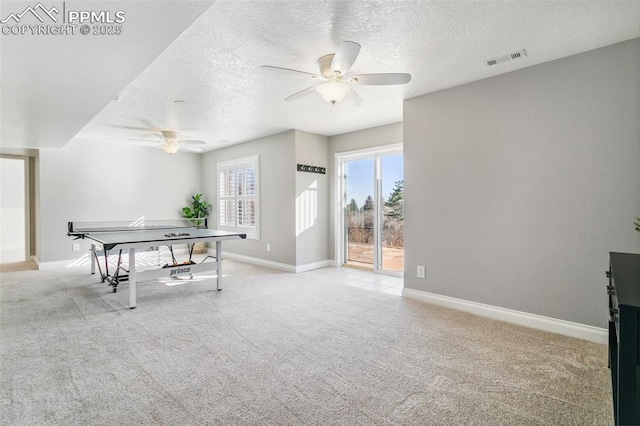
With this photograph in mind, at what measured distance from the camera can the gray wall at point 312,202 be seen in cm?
551

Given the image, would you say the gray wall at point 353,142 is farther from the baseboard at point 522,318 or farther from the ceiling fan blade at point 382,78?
the ceiling fan blade at point 382,78

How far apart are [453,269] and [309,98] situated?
2.65 meters

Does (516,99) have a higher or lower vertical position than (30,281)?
higher

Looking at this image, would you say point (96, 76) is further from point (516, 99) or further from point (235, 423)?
point (516, 99)

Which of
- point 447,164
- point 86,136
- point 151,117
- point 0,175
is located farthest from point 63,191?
point 447,164

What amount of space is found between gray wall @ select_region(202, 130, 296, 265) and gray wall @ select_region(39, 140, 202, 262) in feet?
6.87

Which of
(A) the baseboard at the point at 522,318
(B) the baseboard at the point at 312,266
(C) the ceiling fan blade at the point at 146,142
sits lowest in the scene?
(A) the baseboard at the point at 522,318

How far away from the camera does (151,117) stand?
4633 mm

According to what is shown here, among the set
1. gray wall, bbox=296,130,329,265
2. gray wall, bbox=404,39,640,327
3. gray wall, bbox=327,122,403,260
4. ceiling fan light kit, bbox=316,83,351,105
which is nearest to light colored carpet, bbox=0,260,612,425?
gray wall, bbox=404,39,640,327

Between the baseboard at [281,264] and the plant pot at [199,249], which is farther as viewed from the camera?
the plant pot at [199,249]

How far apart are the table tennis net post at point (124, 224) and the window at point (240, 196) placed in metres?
0.68

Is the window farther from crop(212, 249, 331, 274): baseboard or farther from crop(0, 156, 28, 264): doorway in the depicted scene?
crop(0, 156, 28, 264): doorway

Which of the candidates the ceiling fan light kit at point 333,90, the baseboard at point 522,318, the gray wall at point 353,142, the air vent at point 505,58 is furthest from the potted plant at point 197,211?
the air vent at point 505,58

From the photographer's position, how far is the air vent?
8.93 feet
